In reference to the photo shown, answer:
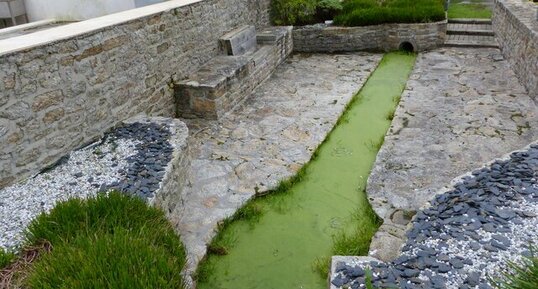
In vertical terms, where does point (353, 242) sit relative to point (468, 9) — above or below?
below

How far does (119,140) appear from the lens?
15.6 feet

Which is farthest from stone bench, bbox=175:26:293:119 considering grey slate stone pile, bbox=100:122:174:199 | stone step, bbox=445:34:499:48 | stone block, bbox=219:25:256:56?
stone step, bbox=445:34:499:48

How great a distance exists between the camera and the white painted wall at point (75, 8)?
736 centimetres

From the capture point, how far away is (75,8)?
756 centimetres

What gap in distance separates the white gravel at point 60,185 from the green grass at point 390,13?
6.61 m

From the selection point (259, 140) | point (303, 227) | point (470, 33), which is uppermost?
point (470, 33)

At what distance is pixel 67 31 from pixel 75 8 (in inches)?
136

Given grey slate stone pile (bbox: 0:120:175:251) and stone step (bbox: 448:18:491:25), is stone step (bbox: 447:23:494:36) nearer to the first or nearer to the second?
stone step (bbox: 448:18:491:25)

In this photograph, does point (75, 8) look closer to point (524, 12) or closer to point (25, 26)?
point (25, 26)

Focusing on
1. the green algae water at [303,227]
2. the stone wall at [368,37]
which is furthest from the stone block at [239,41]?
the green algae water at [303,227]

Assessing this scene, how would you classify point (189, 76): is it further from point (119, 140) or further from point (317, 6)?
point (317, 6)

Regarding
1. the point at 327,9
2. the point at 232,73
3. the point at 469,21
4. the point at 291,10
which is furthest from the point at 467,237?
the point at 469,21

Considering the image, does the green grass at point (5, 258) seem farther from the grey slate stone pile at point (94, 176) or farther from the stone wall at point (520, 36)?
the stone wall at point (520, 36)

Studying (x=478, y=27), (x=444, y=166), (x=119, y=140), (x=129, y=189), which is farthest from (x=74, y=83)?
(x=478, y=27)
